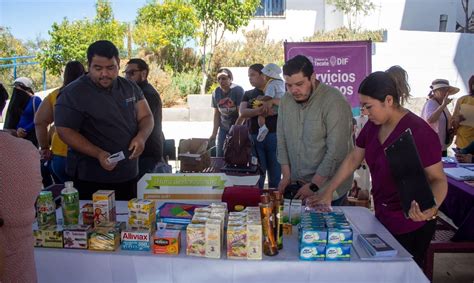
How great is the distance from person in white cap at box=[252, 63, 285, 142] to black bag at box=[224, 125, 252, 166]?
0.65m

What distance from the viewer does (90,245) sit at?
5.98 ft

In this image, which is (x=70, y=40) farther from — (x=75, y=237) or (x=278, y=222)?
(x=278, y=222)

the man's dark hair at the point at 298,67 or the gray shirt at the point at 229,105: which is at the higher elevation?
the man's dark hair at the point at 298,67

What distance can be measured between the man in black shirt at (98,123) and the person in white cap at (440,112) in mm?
3024

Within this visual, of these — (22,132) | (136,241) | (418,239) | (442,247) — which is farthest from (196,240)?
(22,132)

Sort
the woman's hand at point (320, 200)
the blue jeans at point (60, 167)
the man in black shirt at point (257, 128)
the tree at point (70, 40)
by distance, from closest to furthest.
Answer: the woman's hand at point (320, 200)
the blue jeans at point (60, 167)
the man in black shirt at point (257, 128)
the tree at point (70, 40)

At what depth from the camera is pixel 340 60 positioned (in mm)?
4586

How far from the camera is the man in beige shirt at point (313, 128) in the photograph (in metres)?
2.46

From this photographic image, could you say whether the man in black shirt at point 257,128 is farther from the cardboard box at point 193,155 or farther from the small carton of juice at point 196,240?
the small carton of juice at point 196,240

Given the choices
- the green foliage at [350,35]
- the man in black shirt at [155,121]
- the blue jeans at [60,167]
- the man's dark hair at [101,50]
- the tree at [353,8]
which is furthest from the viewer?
the tree at [353,8]

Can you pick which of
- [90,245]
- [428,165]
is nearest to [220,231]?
[90,245]

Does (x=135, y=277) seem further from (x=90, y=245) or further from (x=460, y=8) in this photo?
(x=460, y=8)

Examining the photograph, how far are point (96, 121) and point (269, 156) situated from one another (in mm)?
2110

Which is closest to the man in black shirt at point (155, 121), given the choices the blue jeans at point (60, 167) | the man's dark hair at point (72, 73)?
the man's dark hair at point (72, 73)
